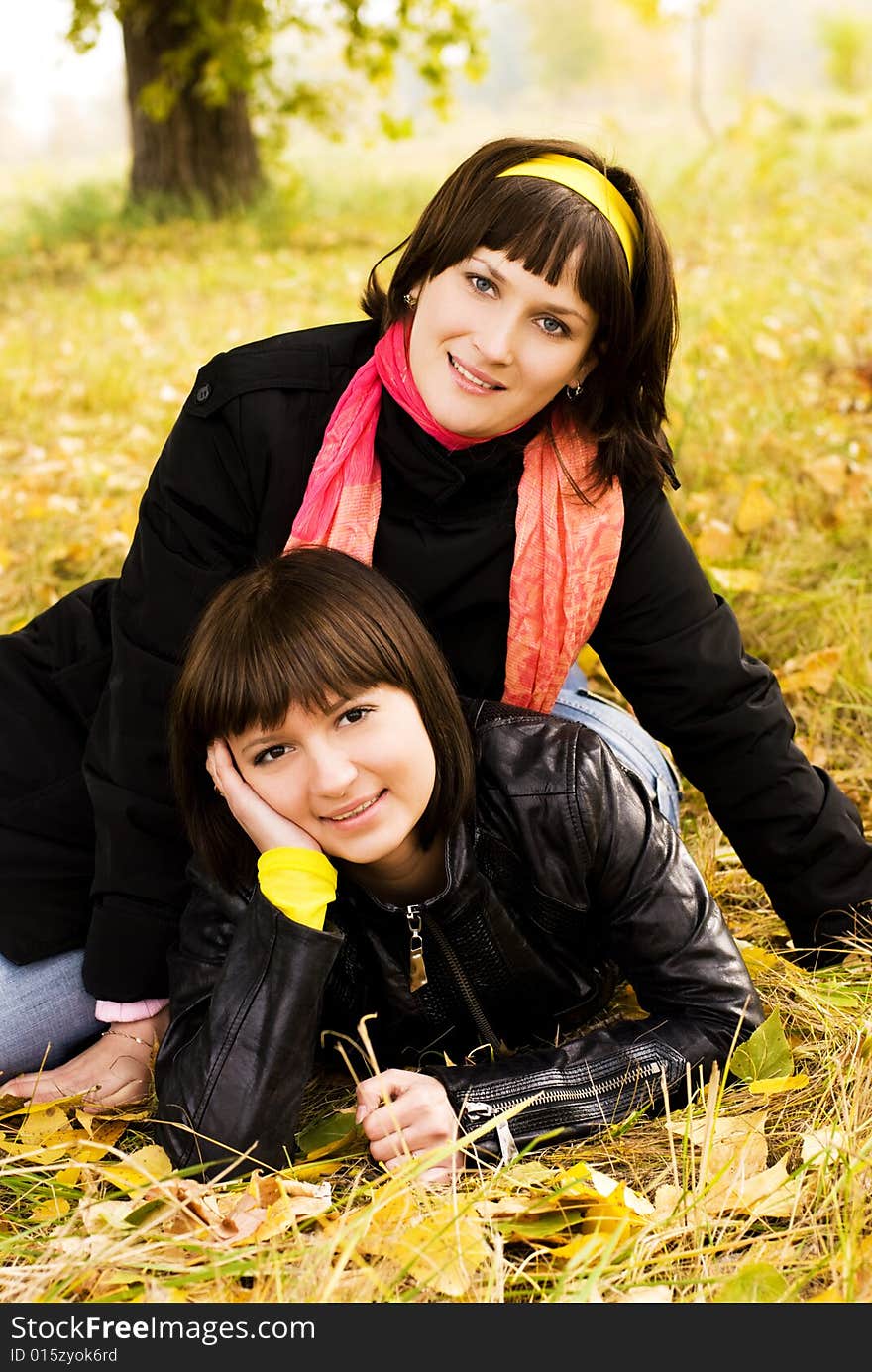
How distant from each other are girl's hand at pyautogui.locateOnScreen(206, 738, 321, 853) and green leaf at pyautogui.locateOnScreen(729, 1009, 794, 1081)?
0.66 metres

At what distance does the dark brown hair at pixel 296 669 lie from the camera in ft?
5.46

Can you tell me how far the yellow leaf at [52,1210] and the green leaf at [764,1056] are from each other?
92 cm

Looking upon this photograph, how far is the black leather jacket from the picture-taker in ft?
5.54

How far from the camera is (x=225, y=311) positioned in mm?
6125

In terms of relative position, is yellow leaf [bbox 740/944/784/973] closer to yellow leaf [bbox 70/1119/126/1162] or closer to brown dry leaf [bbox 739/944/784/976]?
brown dry leaf [bbox 739/944/784/976]

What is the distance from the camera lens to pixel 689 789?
9.05 feet

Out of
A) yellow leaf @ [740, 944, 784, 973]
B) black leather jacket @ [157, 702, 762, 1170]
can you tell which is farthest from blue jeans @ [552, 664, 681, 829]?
black leather jacket @ [157, 702, 762, 1170]

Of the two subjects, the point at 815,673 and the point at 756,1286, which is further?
the point at 815,673

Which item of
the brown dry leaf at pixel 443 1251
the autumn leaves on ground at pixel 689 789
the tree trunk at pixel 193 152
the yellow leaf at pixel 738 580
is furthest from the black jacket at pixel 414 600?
the tree trunk at pixel 193 152

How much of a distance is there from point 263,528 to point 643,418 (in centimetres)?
63

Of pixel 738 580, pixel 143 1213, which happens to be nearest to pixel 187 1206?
pixel 143 1213

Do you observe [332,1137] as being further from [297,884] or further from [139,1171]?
[297,884]

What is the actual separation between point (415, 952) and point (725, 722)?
2.11ft

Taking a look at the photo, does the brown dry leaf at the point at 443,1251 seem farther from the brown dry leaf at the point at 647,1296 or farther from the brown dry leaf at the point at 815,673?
the brown dry leaf at the point at 815,673
